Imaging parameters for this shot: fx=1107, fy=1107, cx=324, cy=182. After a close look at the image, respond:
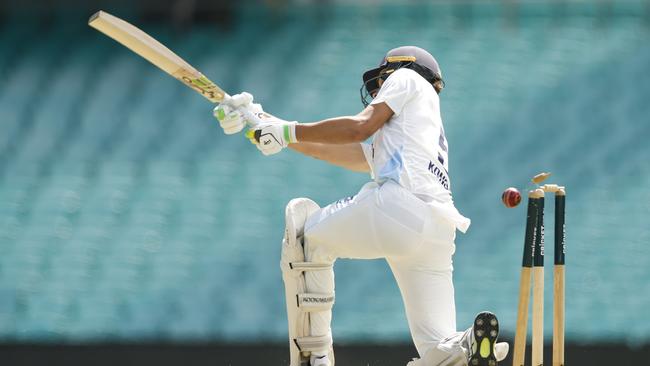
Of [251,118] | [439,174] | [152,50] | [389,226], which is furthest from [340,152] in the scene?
[152,50]

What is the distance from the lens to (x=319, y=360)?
3594mm

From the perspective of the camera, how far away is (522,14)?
24.7 ft

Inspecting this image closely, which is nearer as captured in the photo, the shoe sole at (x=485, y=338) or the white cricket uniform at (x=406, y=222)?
the shoe sole at (x=485, y=338)

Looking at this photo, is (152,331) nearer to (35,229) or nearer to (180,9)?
(35,229)

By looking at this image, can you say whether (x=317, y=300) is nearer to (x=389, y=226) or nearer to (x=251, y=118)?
(x=389, y=226)

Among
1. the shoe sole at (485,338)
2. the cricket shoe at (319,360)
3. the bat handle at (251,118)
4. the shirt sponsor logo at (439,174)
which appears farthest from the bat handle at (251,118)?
the shoe sole at (485,338)

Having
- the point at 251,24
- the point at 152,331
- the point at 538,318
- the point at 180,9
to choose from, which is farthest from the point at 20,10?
the point at 538,318

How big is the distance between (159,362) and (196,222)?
1.28 metres

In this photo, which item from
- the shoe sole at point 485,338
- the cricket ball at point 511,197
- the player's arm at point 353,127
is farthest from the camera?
the player's arm at point 353,127

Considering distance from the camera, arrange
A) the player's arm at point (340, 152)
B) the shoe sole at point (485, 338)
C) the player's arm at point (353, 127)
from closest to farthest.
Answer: the shoe sole at point (485, 338), the player's arm at point (353, 127), the player's arm at point (340, 152)

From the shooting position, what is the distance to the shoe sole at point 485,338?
3311mm

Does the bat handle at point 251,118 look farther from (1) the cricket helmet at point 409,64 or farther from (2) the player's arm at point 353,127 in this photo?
(1) the cricket helmet at point 409,64

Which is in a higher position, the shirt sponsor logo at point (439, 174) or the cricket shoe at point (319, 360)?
the shirt sponsor logo at point (439, 174)

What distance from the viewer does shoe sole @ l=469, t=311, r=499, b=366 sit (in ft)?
10.9
